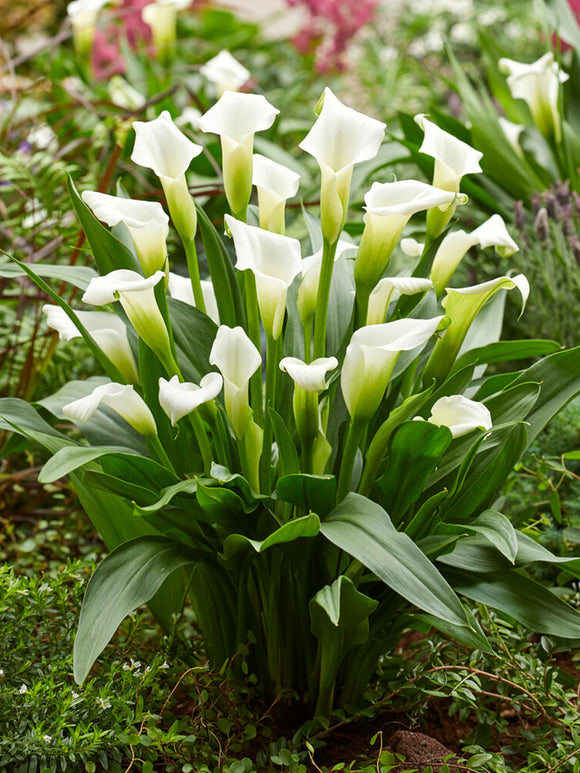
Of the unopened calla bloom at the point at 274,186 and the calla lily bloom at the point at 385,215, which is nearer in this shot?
the calla lily bloom at the point at 385,215

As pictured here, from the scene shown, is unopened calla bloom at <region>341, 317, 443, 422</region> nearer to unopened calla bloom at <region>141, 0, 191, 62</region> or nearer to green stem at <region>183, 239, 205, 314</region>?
green stem at <region>183, 239, 205, 314</region>

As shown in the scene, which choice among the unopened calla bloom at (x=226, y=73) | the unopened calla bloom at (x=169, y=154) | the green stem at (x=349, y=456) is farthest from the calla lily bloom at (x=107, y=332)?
the unopened calla bloom at (x=226, y=73)

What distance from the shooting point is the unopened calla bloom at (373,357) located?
0.63 metres

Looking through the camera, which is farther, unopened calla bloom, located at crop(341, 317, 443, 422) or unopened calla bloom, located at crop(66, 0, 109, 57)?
unopened calla bloom, located at crop(66, 0, 109, 57)

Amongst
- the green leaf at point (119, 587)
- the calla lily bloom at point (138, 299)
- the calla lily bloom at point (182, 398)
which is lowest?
the green leaf at point (119, 587)

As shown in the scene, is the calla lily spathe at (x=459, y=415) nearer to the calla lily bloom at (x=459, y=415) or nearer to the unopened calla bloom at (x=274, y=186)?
the calla lily bloom at (x=459, y=415)

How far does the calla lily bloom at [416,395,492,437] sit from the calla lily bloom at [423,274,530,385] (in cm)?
5

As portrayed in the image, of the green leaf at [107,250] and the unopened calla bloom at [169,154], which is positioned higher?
the unopened calla bloom at [169,154]

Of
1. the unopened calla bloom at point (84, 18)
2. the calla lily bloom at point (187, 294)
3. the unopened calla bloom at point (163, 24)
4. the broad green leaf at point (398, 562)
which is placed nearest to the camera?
the broad green leaf at point (398, 562)

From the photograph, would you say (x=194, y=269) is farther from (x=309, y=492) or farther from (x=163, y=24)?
(x=163, y=24)

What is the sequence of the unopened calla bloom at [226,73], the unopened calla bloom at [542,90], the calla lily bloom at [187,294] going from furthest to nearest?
the unopened calla bloom at [226,73] → the unopened calla bloom at [542,90] → the calla lily bloom at [187,294]

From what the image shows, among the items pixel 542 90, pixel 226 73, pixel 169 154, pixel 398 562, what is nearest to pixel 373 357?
pixel 398 562

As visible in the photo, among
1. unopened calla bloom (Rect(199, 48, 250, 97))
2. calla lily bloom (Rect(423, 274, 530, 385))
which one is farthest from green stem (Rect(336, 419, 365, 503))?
unopened calla bloom (Rect(199, 48, 250, 97))

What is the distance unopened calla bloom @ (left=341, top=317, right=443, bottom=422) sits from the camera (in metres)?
0.63
